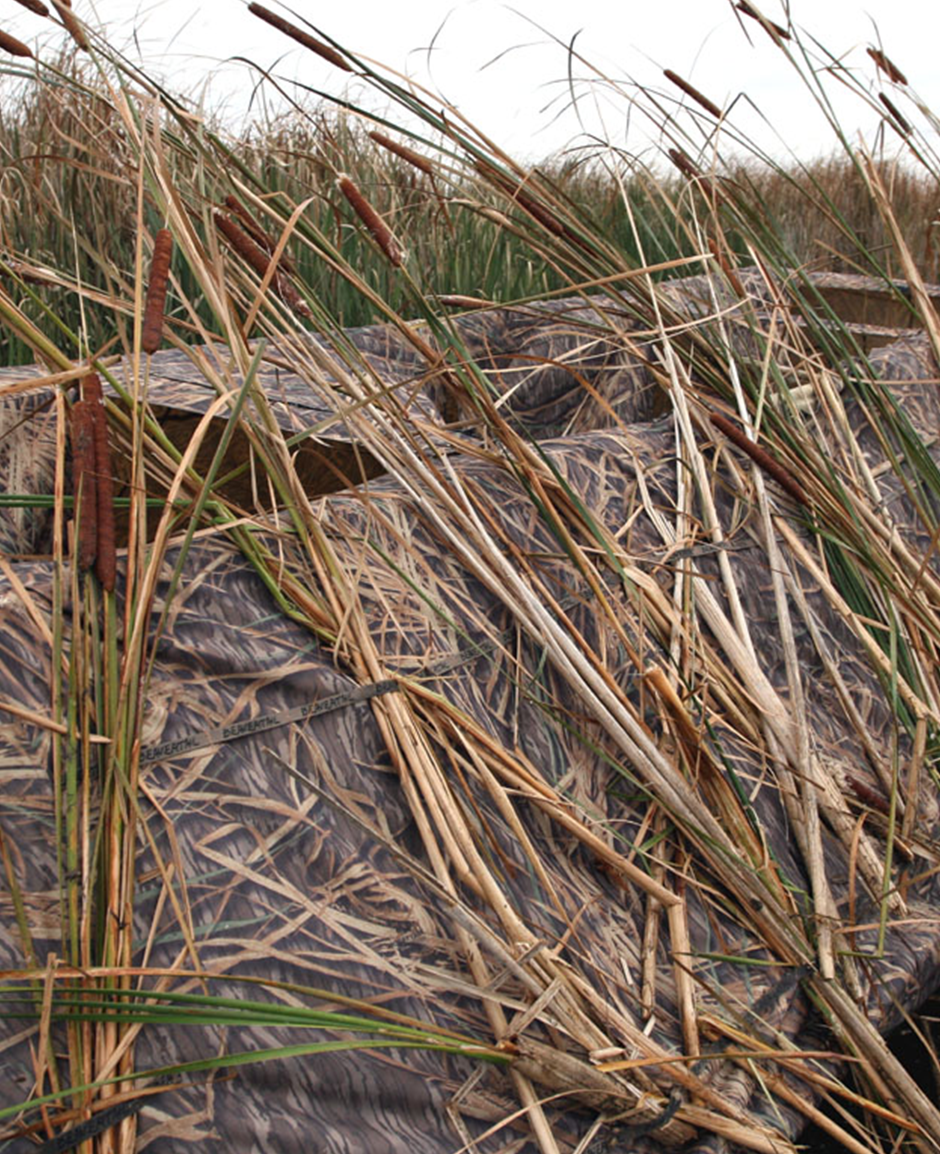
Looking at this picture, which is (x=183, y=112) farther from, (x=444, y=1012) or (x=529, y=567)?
(x=444, y=1012)

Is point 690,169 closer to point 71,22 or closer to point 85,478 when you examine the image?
point 71,22

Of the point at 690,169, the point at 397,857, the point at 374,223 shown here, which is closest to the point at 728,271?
the point at 690,169

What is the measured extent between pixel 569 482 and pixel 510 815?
63 cm

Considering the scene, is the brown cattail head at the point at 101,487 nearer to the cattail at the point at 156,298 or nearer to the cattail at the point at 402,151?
the cattail at the point at 156,298

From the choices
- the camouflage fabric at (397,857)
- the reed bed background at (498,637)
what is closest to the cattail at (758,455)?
the reed bed background at (498,637)

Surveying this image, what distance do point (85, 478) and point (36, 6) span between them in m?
0.59

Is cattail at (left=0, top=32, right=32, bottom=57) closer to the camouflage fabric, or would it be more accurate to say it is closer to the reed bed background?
the reed bed background

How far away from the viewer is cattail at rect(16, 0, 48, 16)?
1.37m

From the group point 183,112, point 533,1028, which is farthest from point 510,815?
point 183,112

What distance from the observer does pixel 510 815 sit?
147 cm

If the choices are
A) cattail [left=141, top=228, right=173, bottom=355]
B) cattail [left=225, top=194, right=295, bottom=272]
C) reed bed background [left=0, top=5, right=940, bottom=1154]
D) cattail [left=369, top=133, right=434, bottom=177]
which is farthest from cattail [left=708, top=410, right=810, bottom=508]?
cattail [left=141, top=228, right=173, bottom=355]

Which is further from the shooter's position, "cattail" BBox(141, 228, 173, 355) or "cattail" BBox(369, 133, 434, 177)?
"cattail" BBox(369, 133, 434, 177)

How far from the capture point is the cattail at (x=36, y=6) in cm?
137

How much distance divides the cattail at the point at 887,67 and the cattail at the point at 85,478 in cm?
182
